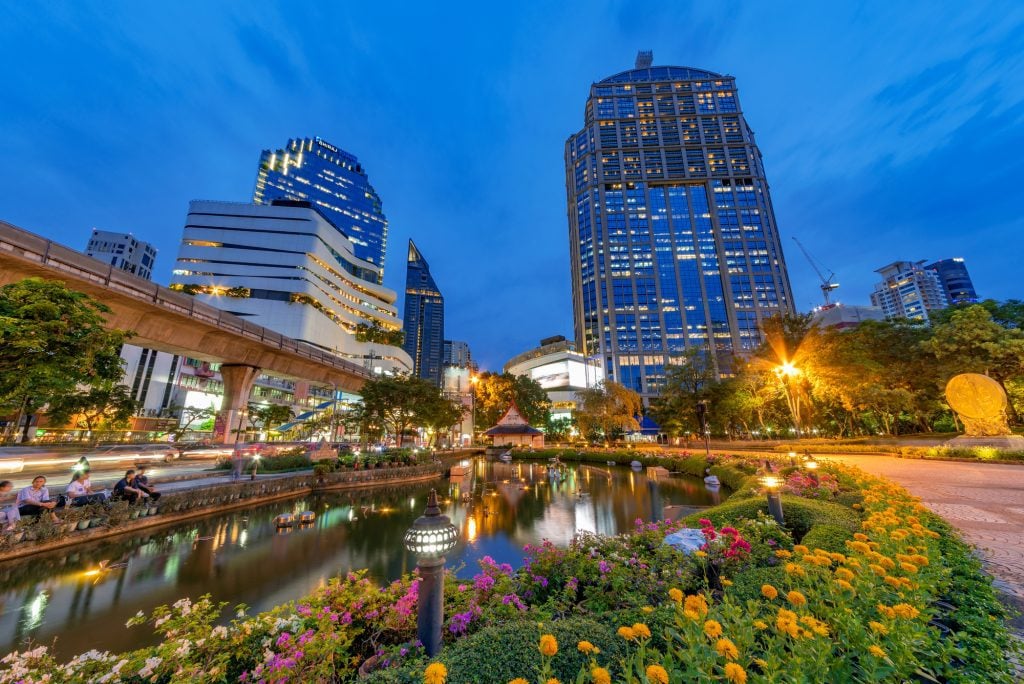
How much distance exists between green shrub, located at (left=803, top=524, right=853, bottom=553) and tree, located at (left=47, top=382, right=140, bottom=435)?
44328 mm

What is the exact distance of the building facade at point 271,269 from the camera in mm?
60312

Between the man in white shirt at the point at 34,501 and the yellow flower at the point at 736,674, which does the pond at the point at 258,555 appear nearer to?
the man in white shirt at the point at 34,501

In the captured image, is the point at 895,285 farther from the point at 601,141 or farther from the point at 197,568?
the point at 197,568

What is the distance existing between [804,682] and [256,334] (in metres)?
32.3

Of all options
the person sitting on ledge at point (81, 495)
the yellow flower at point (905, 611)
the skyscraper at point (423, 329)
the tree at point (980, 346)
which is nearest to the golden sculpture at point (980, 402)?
the tree at point (980, 346)

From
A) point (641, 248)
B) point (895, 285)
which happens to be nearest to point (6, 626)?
point (641, 248)

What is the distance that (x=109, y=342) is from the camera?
10.1 metres

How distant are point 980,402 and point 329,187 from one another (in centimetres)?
13050

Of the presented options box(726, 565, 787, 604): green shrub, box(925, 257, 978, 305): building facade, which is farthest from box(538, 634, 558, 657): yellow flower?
box(925, 257, 978, 305): building facade

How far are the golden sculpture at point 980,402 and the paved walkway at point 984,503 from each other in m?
3.38

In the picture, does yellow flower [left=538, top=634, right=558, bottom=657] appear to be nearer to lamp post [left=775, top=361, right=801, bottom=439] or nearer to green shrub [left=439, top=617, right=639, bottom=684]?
green shrub [left=439, top=617, right=639, bottom=684]

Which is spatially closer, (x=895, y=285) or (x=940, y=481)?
(x=940, y=481)

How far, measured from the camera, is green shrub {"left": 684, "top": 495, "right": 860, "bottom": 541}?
707 cm

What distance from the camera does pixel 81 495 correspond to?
1093 cm
